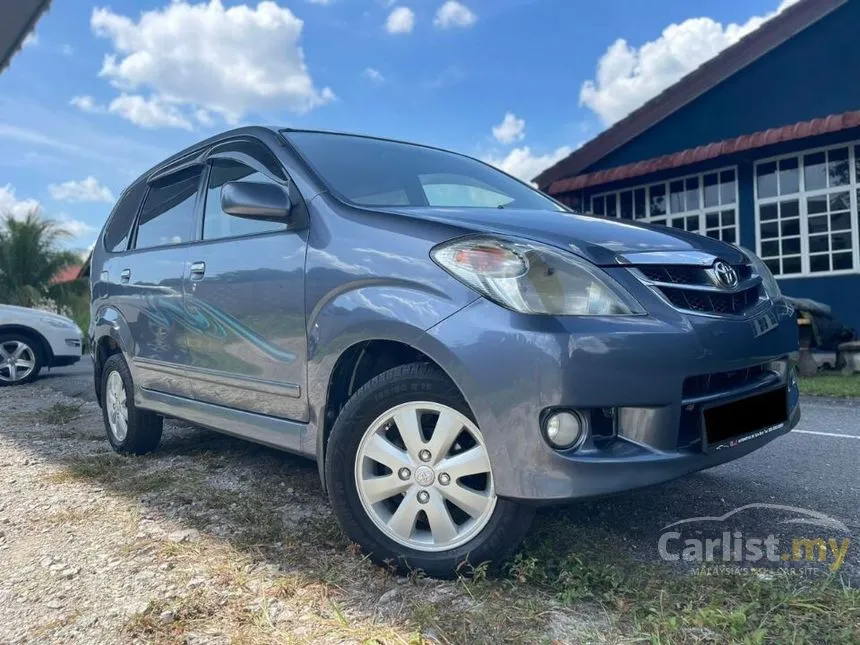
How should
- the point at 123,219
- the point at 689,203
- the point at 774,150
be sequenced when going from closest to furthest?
the point at 123,219, the point at 774,150, the point at 689,203

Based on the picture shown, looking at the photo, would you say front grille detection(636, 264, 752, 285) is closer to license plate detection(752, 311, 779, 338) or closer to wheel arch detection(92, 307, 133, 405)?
license plate detection(752, 311, 779, 338)

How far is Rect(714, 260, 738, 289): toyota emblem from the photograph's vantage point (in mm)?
2174

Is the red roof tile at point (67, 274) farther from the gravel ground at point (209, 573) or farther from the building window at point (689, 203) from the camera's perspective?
the gravel ground at point (209, 573)

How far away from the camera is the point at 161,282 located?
3.44 metres

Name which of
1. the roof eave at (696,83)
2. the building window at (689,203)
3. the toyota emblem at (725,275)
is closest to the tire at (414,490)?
the toyota emblem at (725,275)

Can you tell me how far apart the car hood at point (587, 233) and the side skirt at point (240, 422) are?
92cm

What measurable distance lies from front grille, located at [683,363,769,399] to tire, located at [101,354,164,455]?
3.06 meters

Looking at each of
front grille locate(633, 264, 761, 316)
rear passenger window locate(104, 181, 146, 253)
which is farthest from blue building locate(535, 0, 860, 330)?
rear passenger window locate(104, 181, 146, 253)

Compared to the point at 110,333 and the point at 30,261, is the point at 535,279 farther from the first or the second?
the point at 30,261

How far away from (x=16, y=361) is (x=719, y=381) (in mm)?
8897

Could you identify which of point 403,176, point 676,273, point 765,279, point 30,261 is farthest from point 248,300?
point 30,261

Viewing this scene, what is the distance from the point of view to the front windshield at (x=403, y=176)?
2.75 m

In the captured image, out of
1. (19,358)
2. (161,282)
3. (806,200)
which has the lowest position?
(19,358)

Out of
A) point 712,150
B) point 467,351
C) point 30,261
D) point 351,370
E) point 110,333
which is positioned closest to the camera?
point 467,351
